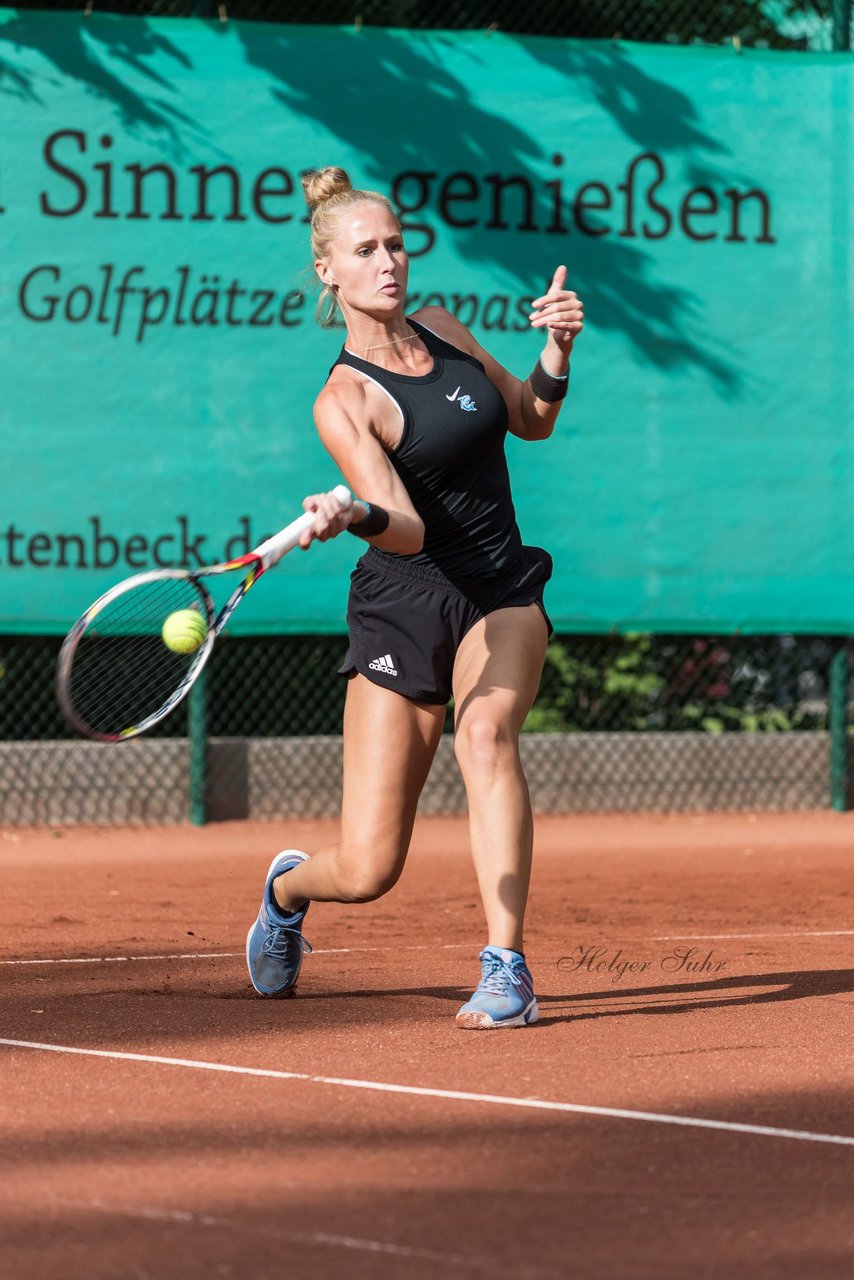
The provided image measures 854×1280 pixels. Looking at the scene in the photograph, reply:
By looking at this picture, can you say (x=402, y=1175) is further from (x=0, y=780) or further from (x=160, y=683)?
(x=0, y=780)

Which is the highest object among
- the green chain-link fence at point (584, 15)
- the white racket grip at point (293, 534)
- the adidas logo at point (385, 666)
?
the green chain-link fence at point (584, 15)

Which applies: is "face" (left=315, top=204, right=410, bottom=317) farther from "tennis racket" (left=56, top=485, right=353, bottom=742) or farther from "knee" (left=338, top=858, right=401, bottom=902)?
"knee" (left=338, top=858, right=401, bottom=902)

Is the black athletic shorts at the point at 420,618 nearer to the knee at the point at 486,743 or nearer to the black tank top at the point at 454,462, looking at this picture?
the black tank top at the point at 454,462

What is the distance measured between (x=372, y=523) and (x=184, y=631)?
2.26 ft

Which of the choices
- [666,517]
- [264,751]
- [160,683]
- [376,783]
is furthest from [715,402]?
[376,783]

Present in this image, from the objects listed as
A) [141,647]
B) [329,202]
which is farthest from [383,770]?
[141,647]

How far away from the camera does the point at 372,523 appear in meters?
4.60

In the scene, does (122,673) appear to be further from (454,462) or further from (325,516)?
(325,516)

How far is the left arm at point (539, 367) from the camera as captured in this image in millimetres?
5105

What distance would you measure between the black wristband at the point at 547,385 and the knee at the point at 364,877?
132 centimetres

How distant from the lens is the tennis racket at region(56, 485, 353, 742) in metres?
4.59

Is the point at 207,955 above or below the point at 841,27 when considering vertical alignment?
below

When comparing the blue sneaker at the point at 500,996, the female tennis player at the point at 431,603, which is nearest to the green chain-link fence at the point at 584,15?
the female tennis player at the point at 431,603

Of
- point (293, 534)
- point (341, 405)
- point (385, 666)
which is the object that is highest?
point (341, 405)
